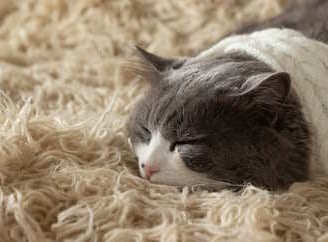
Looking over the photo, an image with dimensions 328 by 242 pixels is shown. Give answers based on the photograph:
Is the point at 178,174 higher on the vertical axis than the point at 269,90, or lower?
lower

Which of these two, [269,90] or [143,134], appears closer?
[269,90]

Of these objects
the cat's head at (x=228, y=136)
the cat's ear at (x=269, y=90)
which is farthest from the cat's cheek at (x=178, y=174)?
the cat's ear at (x=269, y=90)

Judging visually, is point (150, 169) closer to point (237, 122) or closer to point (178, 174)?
point (178, 174)

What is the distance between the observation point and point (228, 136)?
1.10 meters

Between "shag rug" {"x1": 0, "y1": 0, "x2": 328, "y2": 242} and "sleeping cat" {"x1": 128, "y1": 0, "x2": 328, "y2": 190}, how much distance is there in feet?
0.13

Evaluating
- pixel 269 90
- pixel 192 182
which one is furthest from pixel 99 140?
pixel 269 90

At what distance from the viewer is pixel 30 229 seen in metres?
0.96

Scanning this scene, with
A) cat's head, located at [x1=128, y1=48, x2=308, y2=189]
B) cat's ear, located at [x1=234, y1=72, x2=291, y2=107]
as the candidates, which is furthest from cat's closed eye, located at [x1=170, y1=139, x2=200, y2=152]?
cat's ear, located at [x1=234, y1=72, x2=291, y2=107]

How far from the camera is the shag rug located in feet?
3.20

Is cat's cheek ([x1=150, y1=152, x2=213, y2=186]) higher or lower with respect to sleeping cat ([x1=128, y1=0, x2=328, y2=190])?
lower

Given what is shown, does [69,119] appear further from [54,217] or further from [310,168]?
[310,168]

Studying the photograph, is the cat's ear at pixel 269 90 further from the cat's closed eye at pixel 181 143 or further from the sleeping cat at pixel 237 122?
the cat's closed eye at pixel 181 143

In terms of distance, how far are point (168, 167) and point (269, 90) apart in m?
0.20

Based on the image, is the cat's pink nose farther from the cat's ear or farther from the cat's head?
the cat's ear
